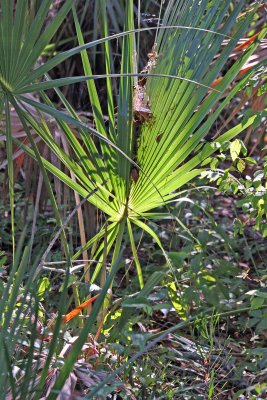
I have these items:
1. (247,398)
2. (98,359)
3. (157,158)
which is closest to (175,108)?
(157,158)

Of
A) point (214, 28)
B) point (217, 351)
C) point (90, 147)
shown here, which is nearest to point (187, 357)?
point (217, 351)

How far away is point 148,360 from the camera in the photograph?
2430 mm

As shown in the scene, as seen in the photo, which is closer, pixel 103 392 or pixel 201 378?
pixel 103 392

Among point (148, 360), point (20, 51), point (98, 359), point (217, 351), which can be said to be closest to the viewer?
point (20, 51)

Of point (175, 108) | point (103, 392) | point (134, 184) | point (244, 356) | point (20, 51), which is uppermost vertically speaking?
point (20, 51)

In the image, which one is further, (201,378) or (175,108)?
(201,378)

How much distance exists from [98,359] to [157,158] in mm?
611

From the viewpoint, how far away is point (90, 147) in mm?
2322

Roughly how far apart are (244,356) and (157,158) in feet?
2.91

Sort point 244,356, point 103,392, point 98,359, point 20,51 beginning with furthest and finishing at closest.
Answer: point 244,356
point 98,359
point 20,51
point 103,392

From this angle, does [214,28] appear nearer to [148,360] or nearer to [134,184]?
[134,184]

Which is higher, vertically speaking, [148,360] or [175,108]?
[175,108]

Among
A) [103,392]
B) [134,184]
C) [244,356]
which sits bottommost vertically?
[244,356]

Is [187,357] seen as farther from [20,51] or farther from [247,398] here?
[20,51]
